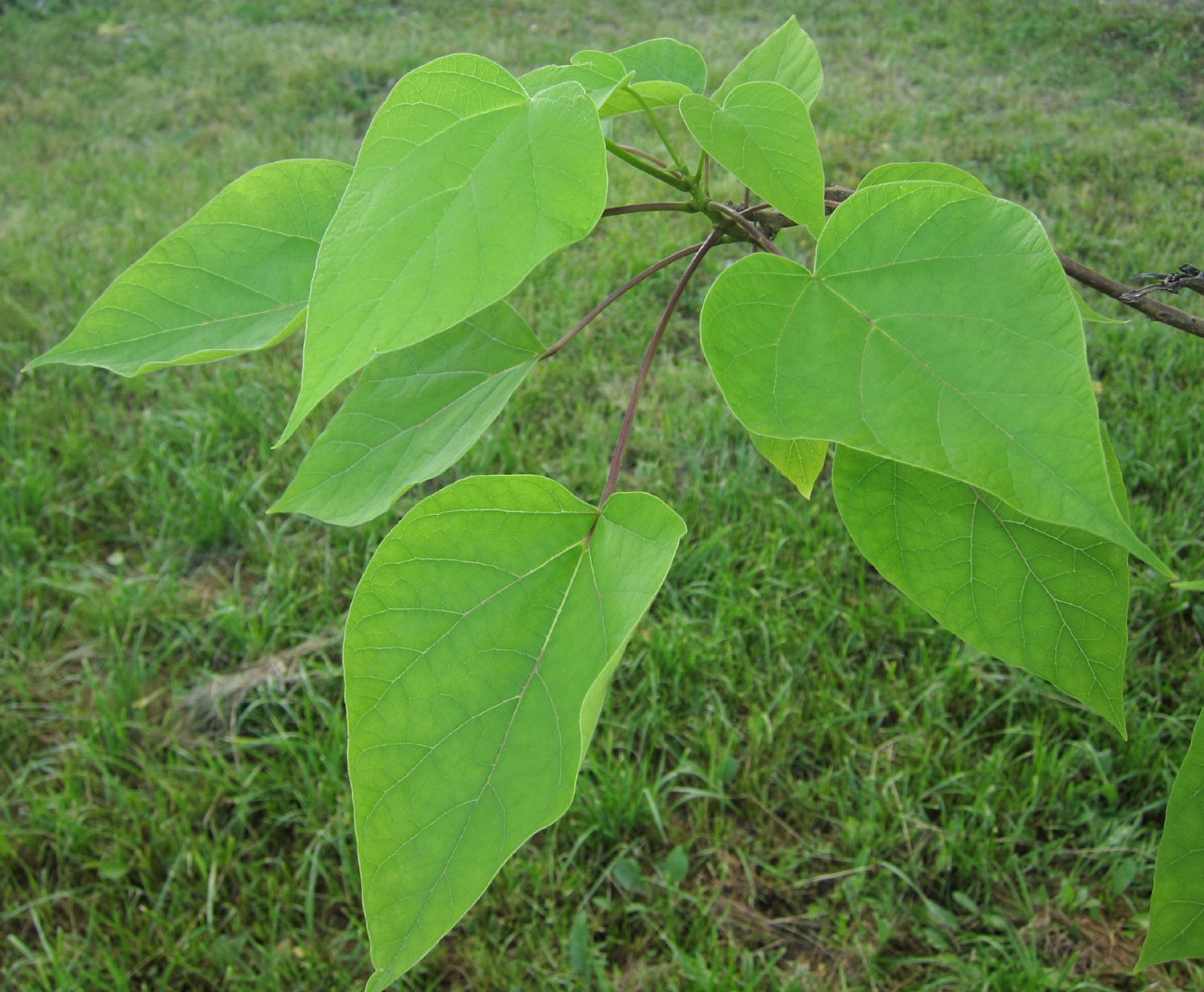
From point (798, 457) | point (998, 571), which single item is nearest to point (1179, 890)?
point (998, 571)

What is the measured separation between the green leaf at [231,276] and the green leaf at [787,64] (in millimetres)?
254

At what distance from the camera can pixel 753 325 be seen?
36 cm

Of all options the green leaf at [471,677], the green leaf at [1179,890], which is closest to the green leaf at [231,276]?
the green leaf at [471,677]

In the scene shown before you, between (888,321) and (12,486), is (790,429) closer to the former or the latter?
(888,321)

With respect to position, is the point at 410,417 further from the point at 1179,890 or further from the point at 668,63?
the point at 1179,890

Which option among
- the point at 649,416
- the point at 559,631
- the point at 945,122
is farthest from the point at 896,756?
the point at 945,122

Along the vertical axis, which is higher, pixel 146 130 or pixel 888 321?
pixel 888 321

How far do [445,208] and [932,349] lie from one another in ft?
0.60

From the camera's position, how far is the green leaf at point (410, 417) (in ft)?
1.66

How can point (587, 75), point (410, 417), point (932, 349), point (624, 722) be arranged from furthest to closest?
1. point (624, 722)
2. point (410, 417)
3. point (587, 75)
4. point (932, 349)

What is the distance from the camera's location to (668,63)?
1.91ft

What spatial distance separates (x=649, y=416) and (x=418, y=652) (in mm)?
2006

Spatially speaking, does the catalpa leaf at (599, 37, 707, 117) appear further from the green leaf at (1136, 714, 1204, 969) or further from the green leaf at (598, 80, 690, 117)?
the green leaf at (1136, 714, 1204, 969)

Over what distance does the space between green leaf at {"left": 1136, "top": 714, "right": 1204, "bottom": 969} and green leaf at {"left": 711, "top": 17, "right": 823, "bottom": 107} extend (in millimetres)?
405
